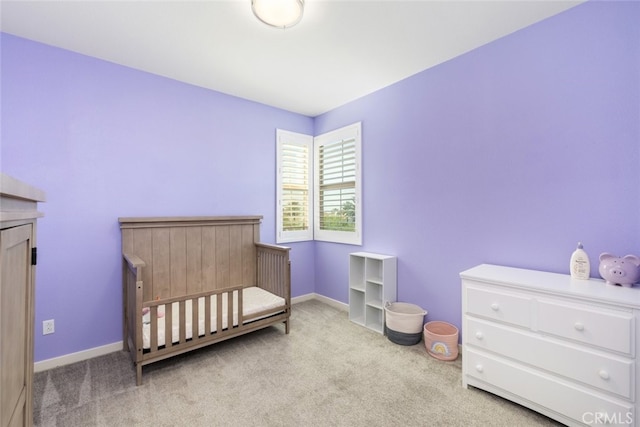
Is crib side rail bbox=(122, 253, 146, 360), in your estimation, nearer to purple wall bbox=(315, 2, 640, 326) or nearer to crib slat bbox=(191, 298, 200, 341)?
crib slat bbox=(191, 298, 200, 341)

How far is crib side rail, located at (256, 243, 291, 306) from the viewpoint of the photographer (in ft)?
8.89

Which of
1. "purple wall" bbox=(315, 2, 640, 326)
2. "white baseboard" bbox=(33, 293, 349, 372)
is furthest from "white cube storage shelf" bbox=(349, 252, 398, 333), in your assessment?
"white baseboard" bbox=(33, 293, 349, 372)

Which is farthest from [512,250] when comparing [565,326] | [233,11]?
[233,11]

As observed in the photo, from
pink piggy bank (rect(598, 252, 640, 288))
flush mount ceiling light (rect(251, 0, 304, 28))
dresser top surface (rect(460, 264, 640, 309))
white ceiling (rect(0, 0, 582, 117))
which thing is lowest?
dresser top surface (rect(460, 264, 640, 309))

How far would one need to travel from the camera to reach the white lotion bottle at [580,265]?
171cm

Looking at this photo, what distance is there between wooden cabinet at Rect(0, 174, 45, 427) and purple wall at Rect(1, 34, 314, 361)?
143 cm

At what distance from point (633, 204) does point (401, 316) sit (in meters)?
1.69

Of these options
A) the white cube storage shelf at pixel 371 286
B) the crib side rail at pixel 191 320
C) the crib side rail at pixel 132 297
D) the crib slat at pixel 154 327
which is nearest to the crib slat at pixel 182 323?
the crib side rail at pixel 191 320

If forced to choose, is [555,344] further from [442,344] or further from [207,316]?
[207,316]

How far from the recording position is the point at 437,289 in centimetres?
254

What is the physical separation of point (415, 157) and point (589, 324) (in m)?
1.72

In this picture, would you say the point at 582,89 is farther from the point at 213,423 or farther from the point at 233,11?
the point at 213,423

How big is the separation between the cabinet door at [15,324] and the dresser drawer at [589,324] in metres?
2.24

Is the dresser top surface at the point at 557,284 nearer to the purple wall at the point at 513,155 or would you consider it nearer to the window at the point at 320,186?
the purple wall at the point at 513,155
